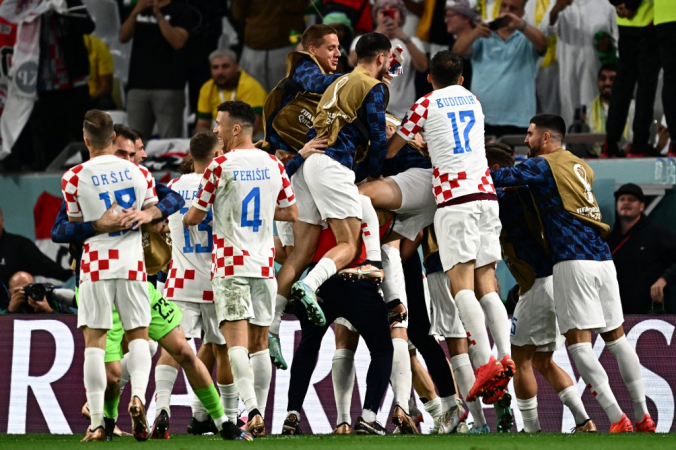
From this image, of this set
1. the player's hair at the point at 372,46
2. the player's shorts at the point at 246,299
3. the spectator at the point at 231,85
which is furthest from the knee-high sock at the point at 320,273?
the spectator at the point at 231,85

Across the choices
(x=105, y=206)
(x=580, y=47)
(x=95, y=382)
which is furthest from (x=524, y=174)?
(x=580, y=47)

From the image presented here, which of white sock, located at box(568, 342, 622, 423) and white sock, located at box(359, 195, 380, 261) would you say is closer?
white sock, located at box(359, 195, 380, 261)

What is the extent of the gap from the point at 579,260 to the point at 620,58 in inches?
156

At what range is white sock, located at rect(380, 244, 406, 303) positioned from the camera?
9094mm

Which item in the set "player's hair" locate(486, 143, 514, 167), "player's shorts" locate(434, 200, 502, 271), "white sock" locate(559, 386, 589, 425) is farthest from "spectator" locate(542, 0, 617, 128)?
"player's shorts" locate(434, 200, 502, 271)

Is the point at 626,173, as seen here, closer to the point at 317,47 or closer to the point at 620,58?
the point at 620,58

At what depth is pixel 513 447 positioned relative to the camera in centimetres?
709

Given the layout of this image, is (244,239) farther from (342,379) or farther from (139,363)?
(342,379)

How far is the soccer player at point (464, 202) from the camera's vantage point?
8625 mm

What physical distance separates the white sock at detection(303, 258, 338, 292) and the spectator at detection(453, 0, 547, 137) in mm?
5076

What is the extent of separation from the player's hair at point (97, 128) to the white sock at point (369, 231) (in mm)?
2012

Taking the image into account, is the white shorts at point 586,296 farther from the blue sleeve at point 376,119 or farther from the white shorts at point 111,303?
the white shorts at point 111,303

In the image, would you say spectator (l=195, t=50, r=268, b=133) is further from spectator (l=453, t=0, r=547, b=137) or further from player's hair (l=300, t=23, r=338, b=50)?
player's hair (l=300, t=23, r=338, b=50)

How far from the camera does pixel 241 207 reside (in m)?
8.34
